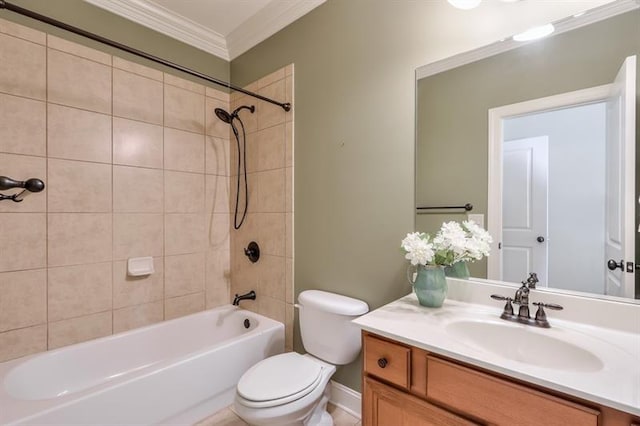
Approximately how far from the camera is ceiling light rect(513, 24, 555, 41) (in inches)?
44.8

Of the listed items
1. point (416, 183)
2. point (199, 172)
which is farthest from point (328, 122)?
point (199, 172)

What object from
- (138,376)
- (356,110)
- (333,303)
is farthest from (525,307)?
(138,376)

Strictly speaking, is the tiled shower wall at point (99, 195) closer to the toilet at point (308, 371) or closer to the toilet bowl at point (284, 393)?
the toilet at point (308, 371)

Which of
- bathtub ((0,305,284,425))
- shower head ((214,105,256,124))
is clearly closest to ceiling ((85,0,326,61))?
shower head ((214,105,256,124))

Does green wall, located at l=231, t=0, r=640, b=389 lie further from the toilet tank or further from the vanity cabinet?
the vanity cabinet

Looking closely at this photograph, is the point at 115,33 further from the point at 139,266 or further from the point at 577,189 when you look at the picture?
the point at 577,189

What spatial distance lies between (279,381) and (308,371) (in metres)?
0.16

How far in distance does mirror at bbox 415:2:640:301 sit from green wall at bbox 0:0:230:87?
180 cm

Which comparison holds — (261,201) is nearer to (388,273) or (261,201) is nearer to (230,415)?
(388,273)

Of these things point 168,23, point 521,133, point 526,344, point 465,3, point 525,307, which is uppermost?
point 168,23

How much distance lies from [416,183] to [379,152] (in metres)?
0.27

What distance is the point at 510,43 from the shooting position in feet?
4.01

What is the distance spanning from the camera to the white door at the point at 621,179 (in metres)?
1.01

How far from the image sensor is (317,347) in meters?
1.67
